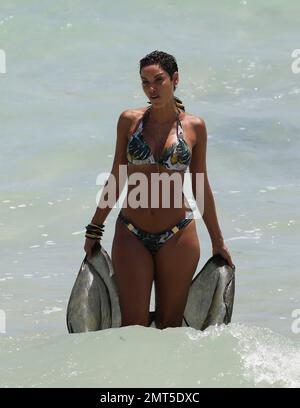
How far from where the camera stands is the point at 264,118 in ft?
42.0

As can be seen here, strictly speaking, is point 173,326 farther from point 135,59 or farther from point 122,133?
point 135,59

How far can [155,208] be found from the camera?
5941 mm

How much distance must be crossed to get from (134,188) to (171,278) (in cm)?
49

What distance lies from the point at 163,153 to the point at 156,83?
1.13 ft

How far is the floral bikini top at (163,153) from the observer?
5.83 metres

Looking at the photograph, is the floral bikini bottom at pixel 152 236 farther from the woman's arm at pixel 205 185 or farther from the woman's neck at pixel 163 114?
the woman's neck at pixel 163 114

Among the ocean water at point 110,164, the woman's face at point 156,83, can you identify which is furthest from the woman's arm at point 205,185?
the ocean water at point 110,164

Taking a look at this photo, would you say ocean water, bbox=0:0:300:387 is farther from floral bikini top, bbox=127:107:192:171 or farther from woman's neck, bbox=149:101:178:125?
woman's neck, bbox=149:101:178:125

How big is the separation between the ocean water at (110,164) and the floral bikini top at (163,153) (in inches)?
32.5

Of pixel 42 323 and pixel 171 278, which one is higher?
pixel 171 278

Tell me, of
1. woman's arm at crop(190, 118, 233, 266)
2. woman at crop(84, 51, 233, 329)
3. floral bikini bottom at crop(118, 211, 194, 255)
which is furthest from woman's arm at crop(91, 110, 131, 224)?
woman's arm at crop(190, 118, 233, 266)

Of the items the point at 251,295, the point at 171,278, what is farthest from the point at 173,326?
A: the point at 251,295

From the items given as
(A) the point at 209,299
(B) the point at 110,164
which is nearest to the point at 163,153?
(A) the point at 209,299

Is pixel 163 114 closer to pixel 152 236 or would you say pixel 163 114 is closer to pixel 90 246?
pixel 152 236
